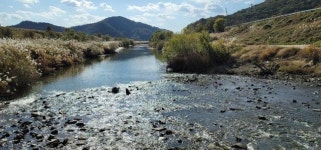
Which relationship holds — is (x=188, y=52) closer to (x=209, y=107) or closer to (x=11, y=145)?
(x=209, y=107)

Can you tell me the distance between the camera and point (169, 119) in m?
25.4

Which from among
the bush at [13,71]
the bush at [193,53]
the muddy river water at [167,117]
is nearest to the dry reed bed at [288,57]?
the bush at [193,53]

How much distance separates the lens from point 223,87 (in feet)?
129

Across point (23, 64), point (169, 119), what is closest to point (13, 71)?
point (23, 64)

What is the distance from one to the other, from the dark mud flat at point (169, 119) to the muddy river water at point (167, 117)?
4cm

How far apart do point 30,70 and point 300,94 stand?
2721 centimetres

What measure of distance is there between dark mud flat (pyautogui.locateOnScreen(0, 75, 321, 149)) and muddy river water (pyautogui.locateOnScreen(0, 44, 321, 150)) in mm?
43

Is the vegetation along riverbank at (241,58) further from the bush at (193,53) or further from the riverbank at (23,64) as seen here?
the riverbank at (23,64)

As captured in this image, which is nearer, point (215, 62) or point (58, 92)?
point (58, 92)

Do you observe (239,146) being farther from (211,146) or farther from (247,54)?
Result: (247,54)

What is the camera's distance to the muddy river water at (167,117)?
797 inches

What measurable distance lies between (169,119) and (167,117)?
0.60m

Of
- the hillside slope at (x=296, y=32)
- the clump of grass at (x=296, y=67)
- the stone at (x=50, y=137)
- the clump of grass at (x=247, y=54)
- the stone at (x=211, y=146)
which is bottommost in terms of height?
the stone at (x=211, y=146)

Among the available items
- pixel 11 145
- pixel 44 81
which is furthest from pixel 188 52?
pixel 11 145
